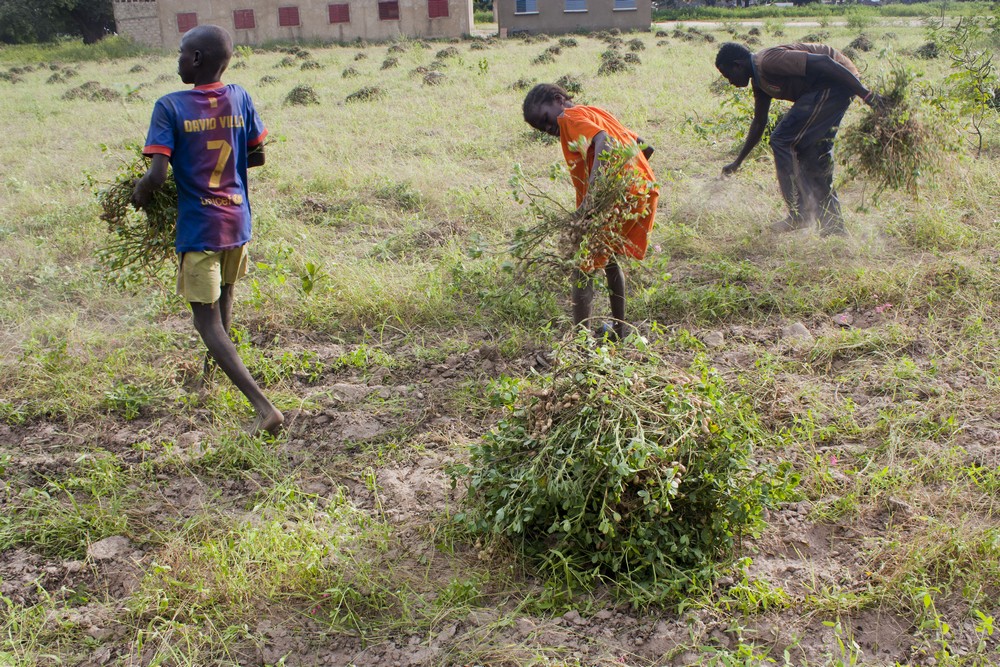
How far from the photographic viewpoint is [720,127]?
22.2 ft

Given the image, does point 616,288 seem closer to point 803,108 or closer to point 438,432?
point 438,432

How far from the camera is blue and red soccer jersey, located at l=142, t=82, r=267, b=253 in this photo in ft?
10.6

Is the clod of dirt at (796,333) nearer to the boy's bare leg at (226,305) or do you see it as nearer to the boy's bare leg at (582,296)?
the boy's bare leg at (582,296)

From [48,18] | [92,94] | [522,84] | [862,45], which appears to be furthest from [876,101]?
[48,18]

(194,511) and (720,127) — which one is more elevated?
(720,127)

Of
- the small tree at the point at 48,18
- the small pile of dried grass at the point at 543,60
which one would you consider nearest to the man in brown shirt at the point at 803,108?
the small pile of dried grass at the point at 543,60

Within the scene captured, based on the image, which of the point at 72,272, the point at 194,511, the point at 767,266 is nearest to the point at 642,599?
the point at 194,511

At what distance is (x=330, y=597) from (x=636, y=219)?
7.18ft

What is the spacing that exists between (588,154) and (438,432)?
1458 millimetres

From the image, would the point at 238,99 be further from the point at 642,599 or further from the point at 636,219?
the point at 642,599

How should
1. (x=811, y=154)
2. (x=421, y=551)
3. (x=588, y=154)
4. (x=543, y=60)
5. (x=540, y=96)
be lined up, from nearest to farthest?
(x=421, y=551) → (x=588, y=154) → (x=540, y=96) → (x=811, y=154) → (x=543, y=60)

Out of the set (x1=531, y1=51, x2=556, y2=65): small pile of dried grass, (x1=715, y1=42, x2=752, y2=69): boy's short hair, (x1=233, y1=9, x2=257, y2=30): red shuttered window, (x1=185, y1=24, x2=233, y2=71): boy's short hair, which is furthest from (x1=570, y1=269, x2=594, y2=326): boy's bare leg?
(x1=233, y1=9, x2=257, y2=30): red shuttered window

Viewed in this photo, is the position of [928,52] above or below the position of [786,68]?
above

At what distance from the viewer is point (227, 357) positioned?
3521mm
